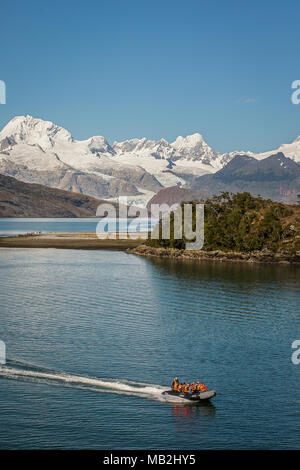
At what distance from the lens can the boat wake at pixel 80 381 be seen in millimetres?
43094

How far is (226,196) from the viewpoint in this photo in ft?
558

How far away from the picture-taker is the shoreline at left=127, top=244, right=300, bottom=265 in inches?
5394

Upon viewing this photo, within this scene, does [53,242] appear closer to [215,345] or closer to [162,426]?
[215,345]

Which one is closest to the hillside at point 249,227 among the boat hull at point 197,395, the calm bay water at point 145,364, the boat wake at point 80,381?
the calm bay water at point 145,364

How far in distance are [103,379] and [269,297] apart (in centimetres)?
4438

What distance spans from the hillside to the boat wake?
4000 inches

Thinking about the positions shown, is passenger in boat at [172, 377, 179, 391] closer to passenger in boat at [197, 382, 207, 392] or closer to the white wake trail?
the white wake trail

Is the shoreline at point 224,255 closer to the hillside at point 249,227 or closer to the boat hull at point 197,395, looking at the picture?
the hillside at point 249,227

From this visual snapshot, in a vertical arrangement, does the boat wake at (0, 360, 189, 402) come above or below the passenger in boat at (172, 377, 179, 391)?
below

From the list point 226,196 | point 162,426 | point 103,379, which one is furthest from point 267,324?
point 226,196

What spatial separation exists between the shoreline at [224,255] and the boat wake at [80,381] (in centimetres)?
9594

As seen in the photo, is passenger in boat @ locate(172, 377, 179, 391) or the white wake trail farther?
the white wake trail

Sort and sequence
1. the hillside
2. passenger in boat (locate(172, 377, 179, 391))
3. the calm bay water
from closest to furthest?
the calm bay water, passenger in boat (locate(172, 377, 179, 391)), the hillside

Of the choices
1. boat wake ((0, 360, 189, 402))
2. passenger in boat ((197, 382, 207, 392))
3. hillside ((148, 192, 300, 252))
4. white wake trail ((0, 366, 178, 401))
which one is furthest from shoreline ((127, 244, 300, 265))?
passenger in boat ((197, 382, 207, 392))
